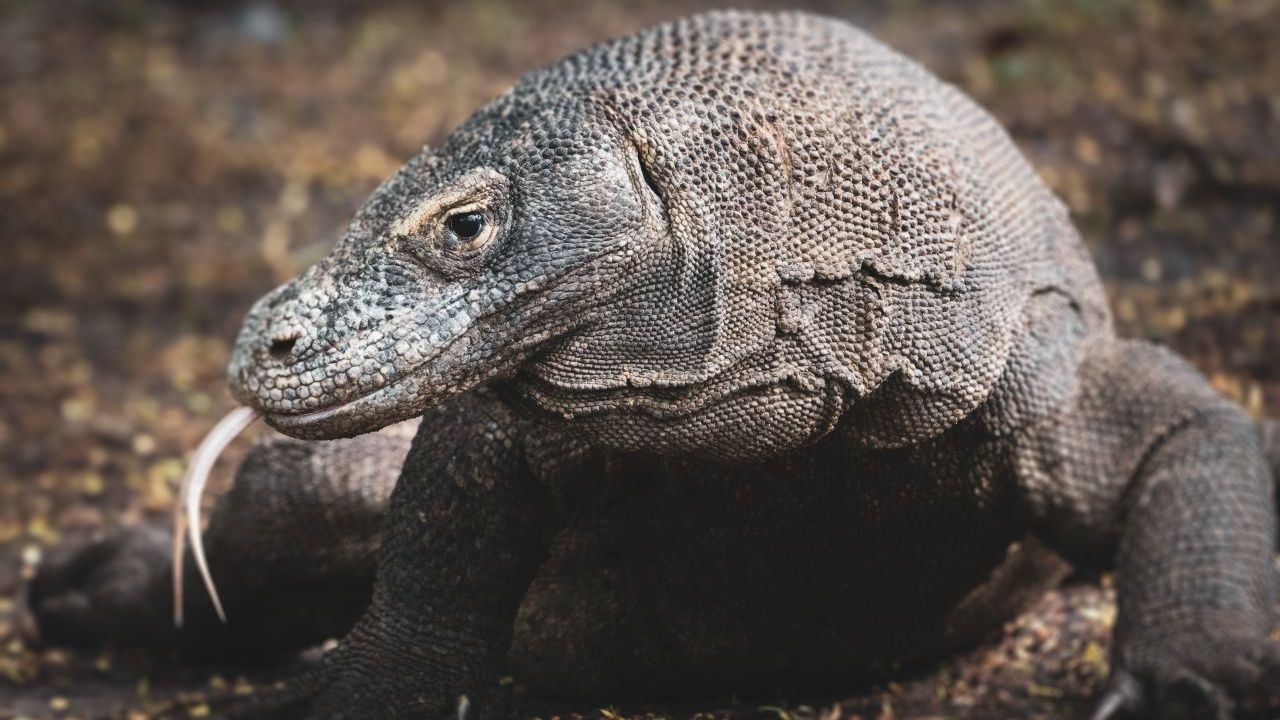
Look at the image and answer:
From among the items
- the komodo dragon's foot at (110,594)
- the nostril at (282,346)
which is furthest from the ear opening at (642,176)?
the komodo dragon's foot at (110,594)

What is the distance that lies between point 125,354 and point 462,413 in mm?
5507

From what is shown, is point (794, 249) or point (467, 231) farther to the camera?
point (794, 249)

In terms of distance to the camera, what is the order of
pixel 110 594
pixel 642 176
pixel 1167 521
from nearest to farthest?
pixel 642 176 < pixel 1167 521 < pixel 110 594

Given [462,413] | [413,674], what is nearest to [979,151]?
[462,413]

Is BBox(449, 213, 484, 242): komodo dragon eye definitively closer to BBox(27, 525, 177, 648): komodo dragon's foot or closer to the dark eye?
the dark eye

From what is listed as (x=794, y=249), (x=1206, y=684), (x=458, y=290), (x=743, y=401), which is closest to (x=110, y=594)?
(x=458, y=290)

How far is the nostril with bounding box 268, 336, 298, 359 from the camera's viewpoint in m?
3.20

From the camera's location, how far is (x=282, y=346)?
3.21m

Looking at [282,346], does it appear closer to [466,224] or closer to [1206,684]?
[466,224]

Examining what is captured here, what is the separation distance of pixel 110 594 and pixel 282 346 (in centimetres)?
272

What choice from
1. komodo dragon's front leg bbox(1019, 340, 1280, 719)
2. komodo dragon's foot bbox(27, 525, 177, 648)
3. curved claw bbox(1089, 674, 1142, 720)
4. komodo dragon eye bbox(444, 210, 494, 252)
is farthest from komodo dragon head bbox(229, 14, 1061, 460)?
komodo dragon's foot bbox(27, 525, 177, 648)

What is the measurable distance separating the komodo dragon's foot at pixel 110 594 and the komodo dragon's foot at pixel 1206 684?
10.5 feet

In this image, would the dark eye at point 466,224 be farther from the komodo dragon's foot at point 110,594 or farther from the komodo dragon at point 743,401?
the komodo dragon's foot at point 110,594

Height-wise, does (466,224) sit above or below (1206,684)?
above
